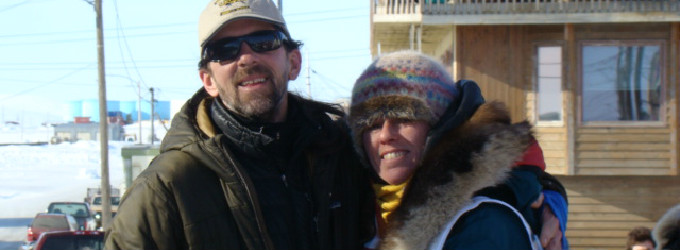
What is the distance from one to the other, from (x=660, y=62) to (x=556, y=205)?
1245cm

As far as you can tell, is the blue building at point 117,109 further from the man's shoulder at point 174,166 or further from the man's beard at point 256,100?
the man's shoulder at point 174,166

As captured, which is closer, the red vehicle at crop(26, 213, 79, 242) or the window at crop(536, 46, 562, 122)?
the window at crop(536, 46, 562, 122)

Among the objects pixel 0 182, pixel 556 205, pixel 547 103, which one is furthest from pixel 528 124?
pixel 0 182

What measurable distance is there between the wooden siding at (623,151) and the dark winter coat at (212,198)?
39.5 feet

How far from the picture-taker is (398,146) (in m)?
2.63

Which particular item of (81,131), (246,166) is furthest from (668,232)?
(81,131)

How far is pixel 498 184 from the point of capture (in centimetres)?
242

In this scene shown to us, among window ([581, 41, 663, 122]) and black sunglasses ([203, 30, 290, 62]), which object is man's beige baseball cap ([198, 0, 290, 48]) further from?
window ([581, 41, 663, 122])

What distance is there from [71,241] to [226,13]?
1058cm

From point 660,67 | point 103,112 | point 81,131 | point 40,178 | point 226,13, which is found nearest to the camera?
point 226,13

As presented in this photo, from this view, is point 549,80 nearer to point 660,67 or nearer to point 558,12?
point 558,12

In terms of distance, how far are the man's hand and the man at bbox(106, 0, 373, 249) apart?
0.69 m

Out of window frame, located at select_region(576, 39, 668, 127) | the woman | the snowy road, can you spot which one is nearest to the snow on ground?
the snowy road

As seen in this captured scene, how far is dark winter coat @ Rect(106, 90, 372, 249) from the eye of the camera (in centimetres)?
243
